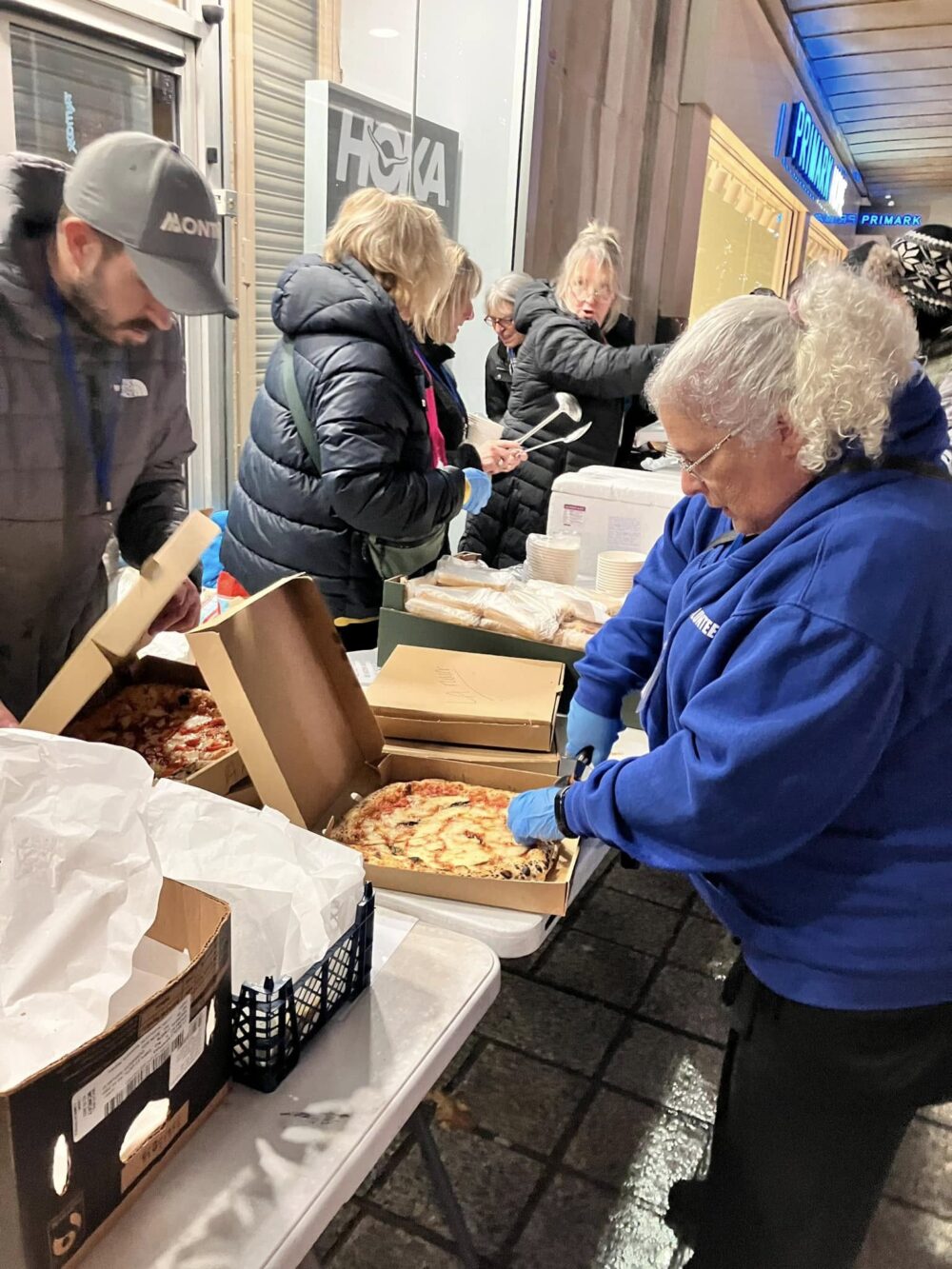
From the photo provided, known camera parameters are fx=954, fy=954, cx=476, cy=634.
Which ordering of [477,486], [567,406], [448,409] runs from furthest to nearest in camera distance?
[567,406], [477,486], [448,409]

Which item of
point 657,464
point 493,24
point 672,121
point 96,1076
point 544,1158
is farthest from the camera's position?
point 672,121

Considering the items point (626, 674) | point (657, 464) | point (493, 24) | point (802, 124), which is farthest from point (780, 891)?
point (802, 124)

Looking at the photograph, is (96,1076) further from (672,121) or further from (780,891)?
(672,121)

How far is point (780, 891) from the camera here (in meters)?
1.12

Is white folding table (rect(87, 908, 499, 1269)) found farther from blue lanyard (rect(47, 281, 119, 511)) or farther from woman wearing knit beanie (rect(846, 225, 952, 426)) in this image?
woman wearing knit beanie (rect(846, 225, 952, 426))

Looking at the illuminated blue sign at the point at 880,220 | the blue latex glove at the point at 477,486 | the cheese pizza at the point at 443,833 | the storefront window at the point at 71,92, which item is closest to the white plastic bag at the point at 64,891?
the cheese pizza at the point at 443,833

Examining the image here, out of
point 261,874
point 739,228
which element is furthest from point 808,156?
point 261,874

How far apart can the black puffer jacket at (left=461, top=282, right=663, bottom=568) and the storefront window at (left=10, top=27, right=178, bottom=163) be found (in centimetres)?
141

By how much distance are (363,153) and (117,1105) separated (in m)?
3.96

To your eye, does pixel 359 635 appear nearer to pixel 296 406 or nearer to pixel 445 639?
pixel 445 639

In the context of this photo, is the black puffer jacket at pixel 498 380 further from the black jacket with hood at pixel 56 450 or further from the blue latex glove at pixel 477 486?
the black jacket with hood at pixel 56 450

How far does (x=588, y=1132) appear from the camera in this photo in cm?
194

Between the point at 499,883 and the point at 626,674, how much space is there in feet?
1.77

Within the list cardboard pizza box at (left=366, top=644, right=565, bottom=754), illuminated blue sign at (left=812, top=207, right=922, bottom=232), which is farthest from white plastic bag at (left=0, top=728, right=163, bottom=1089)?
illuminated blue sign at (left=812, top=207, right=922, bottom=232)
